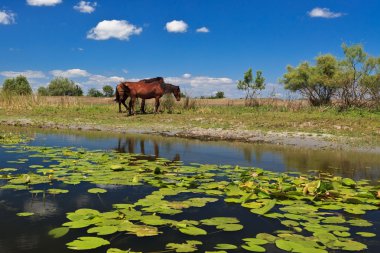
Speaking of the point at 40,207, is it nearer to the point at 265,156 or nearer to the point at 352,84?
the point at 265,156

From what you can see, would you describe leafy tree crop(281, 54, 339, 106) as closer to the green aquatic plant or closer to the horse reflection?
the horse reflection

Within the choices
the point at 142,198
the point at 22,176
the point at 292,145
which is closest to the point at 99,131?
the point at 292,145

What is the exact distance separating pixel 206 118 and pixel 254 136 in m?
5.41

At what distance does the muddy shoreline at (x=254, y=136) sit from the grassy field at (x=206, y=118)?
52 cm

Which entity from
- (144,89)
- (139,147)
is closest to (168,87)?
(144,89)

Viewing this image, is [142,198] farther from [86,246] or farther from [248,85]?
[248,85]

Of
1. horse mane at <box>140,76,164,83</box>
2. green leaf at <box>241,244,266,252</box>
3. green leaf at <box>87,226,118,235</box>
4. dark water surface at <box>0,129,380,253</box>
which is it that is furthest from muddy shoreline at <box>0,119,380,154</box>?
green leaf at <box>87,226,118,235</box>

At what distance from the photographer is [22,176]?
638 cm

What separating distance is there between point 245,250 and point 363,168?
6.15 metres

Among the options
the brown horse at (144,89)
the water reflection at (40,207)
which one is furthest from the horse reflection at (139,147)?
the brown horse at (144,89)

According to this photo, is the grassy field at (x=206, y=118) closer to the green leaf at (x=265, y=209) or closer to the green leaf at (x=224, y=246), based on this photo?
the green leaf at (x=265, y=209)

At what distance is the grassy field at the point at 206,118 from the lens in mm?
15703

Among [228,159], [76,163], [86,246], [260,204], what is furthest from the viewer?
[228,159]

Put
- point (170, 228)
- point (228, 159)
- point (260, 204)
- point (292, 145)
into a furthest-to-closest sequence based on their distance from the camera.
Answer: point (292, 145), point (228, 159), point (260, 204), point (170, 228)
